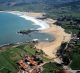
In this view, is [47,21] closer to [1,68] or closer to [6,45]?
[6,45]

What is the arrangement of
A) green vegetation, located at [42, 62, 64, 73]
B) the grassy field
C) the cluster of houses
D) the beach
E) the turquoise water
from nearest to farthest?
green vegetation, located at [42, 62, 64, 73], the cluster of houses, the grassy field, the beach, the turquoise water

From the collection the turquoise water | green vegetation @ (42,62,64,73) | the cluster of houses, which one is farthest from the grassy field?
the turquoise water

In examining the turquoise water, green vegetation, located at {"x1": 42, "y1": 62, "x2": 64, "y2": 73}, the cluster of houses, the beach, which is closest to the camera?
green vegetation, located at {"x1": 42, "y1": 62, "x2": 64, "y2": 73}

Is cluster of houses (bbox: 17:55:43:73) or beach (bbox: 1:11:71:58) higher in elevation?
→ cluster of houses (bbox: 17:55:43:73)

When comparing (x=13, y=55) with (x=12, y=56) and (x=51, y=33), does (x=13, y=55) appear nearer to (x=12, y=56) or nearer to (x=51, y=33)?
(x=12, y=56)

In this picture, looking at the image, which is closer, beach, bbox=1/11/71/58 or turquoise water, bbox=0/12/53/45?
beach, bbox=1/11/71/58

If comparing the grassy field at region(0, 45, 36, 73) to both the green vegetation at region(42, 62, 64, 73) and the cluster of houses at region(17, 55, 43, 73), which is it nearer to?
the cluster of houses at region(17, 55, 43, 73)
